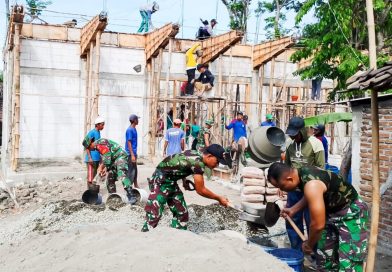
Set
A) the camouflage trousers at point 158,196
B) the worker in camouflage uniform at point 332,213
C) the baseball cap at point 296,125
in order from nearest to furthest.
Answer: the worker in camouflage uniform at point 332,213
the camouflage trousers at point 158,196
the baseball cap at point 296,125

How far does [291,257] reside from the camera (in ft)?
15.2

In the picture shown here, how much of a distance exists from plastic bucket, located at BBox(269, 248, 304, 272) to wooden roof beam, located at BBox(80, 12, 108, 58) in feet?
30.1

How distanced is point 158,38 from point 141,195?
7381 mm

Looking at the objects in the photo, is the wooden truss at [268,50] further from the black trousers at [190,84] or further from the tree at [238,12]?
the tree at [238,12]

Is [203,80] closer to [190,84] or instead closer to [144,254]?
[190,84]

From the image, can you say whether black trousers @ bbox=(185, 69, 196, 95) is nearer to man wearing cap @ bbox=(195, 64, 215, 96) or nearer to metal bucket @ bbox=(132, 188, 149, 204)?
man wearing cap @ bbox=(195, 64, 215, 96)

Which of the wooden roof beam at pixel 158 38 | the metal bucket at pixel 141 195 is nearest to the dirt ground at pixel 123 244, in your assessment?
the metal bucket at pixel 141 195

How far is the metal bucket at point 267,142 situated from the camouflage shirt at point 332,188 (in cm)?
236

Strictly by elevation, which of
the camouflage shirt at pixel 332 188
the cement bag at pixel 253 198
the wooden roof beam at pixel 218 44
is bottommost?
the cement bag at pixel 253 198

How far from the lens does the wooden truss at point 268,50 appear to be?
1487 cm

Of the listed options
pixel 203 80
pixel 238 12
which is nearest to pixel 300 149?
pixel 203 80

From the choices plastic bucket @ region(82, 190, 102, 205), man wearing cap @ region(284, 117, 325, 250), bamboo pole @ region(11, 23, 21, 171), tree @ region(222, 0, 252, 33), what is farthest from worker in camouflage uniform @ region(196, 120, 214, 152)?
tree @ region(222, 0, 252, 33)

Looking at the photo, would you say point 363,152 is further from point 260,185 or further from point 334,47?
point 334,47

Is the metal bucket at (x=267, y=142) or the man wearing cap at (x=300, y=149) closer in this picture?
the man wearing cap at (x=300, y=149)
